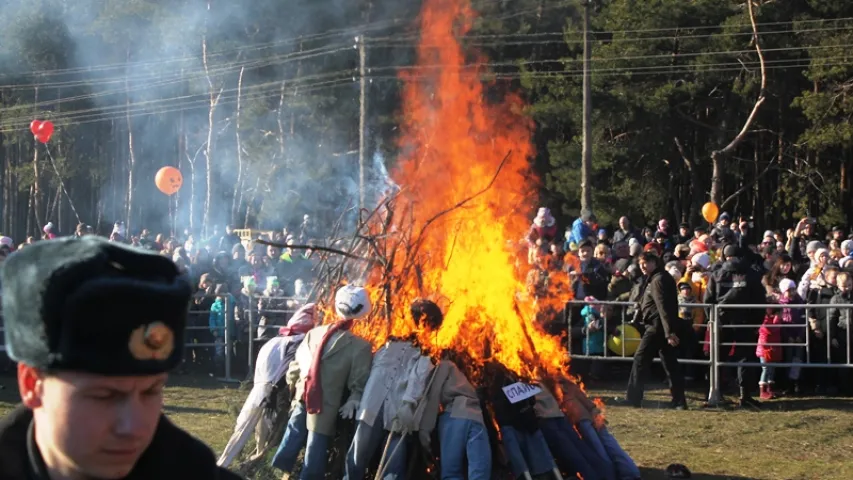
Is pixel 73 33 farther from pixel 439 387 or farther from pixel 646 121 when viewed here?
pixel 439 387

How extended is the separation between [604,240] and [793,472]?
706 cm

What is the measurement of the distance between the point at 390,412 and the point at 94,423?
6.14 metres

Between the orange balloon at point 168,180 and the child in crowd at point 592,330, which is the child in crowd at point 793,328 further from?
the orange balloon at point 168,180

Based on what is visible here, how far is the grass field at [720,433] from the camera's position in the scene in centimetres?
1027

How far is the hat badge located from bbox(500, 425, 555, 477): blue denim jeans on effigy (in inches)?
244

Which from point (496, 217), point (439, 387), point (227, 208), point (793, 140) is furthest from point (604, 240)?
point (227, 208)

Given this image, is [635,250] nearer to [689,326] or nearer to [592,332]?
[592,332]

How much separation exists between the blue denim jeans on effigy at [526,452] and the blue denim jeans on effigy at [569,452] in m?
0.25

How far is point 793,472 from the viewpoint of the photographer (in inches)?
399

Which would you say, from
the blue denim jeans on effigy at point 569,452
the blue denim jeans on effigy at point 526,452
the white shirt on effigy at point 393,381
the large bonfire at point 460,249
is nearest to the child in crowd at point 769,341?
the large bonfire at point 460,249

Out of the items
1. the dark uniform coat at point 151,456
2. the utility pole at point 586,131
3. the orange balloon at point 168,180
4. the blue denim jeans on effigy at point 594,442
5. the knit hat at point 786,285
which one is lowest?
the blue denim jeans on effigy at point 594,442

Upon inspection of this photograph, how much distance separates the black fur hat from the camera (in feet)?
8.09

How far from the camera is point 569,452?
8.95m

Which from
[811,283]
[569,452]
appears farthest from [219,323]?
[569,452]
